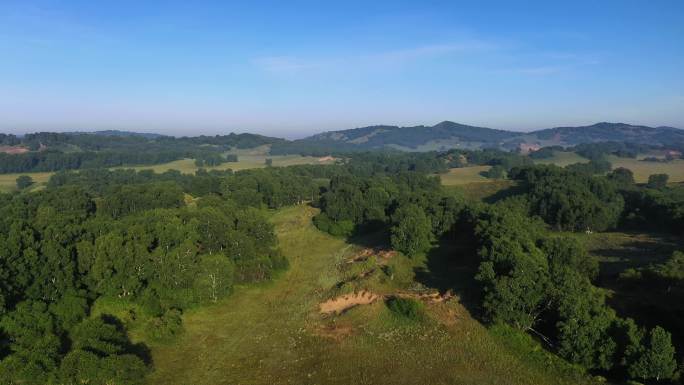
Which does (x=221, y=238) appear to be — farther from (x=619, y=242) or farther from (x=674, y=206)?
(x=674, y=206)

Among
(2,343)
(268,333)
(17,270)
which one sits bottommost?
(268,333)

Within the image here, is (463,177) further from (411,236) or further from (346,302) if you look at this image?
(346,302)

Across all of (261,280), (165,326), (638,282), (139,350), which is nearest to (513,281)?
(638,282)

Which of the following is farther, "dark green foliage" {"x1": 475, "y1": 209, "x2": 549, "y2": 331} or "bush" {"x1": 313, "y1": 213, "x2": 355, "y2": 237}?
"bush" {"x1": 313, "y1": 213, "x2": 355, "y2": 237}

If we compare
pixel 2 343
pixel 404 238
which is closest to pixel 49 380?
pixel 2 343

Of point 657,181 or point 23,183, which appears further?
point 23,183

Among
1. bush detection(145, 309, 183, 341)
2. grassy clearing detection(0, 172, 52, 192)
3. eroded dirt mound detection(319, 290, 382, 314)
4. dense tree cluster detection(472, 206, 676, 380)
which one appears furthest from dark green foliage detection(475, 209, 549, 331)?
grassy clearing detection(0, 172, 52, 192)

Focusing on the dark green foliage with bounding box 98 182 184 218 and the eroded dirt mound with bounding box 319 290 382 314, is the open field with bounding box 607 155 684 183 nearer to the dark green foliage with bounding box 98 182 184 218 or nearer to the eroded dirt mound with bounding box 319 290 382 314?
→ the eroded dirt mound with bounding box 319 290 382 314
